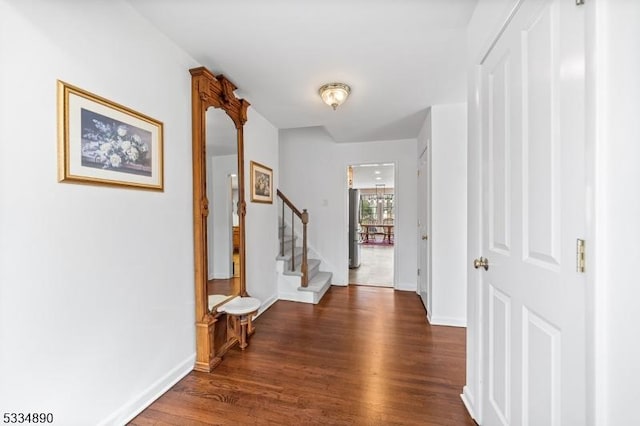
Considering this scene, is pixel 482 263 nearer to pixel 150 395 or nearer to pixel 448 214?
pixel 448 214

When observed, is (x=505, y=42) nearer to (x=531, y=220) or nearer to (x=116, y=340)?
(x=531, y=220)

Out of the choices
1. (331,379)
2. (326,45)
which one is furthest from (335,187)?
(331,379)

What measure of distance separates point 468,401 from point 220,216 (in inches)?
88.9

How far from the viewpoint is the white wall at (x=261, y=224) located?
115 inches

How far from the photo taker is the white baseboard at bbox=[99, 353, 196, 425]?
145 cm

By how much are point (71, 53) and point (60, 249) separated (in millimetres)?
932

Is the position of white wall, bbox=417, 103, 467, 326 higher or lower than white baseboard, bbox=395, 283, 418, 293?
higher

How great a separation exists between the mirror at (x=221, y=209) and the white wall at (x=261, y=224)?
0.32m

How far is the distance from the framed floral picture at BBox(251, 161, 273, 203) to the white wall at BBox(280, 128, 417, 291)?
1228 mm

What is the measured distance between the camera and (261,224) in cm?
321

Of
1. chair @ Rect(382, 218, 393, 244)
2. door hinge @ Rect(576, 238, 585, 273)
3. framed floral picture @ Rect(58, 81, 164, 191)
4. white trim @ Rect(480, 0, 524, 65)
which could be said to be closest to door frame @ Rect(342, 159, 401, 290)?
white trim @ Rect(480, 0, 524, 65)

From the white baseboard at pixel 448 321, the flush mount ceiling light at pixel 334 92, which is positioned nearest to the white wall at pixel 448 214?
the white baseboard at pixel 448 321

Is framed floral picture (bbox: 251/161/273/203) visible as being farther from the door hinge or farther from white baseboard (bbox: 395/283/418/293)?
the door hinge

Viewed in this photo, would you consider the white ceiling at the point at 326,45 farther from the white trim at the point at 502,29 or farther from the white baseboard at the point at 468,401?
the white baseboard at the point at 468,401
